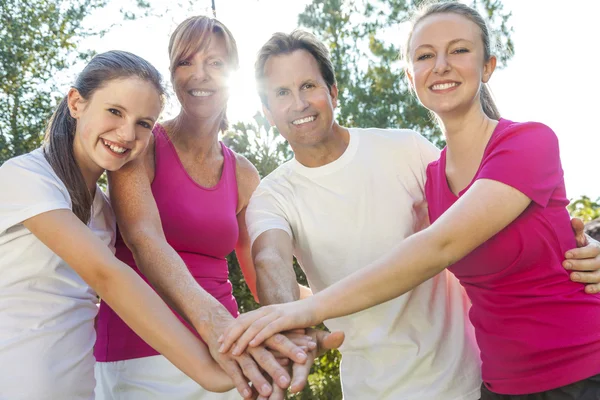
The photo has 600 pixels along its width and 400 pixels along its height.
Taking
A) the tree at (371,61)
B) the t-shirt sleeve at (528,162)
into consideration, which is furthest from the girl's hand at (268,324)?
the tree at (371,61)

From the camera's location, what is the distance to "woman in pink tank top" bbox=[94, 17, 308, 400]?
222cm

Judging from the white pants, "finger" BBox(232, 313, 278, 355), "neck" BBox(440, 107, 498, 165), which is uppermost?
"neck" BBox(440, 107, 498, 165)

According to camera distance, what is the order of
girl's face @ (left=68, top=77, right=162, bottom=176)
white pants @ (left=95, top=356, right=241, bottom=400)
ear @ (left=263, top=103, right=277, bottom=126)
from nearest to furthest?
girl's face @ (left=68, top=77, right=162, bottom=176) < white pants @ (left=95, top=356, right=241, bottom=400) < ear @ (left=263, top=103, right=277, bottom=126)

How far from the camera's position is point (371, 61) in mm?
9836

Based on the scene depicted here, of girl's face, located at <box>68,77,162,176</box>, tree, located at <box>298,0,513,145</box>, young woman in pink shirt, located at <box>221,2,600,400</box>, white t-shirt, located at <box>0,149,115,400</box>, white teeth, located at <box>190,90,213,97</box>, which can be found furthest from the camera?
tree, located at <box>298,0,513,145</box>

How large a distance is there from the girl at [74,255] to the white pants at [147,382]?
337 millimetres

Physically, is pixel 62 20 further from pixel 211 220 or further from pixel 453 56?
pixel 453 56

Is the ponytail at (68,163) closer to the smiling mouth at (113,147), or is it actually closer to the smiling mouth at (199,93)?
the smiling mouth at (113,147)

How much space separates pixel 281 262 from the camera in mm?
2352

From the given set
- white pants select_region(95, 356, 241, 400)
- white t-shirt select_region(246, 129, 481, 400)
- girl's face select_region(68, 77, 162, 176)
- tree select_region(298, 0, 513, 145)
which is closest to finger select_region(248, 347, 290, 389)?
white t-shirt select_region(246, 129, 481, 400)

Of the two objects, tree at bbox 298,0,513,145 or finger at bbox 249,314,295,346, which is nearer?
finger at bbox 249,314,295,346

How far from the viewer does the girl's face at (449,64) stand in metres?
2.25

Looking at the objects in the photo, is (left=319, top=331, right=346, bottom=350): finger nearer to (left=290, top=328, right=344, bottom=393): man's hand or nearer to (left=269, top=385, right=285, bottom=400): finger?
(left=290, top=328, right=344, bottom=393): man's hand

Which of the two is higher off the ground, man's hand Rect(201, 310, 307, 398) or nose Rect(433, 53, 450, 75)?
A: nose Rect(433, 53, 450, 75)
